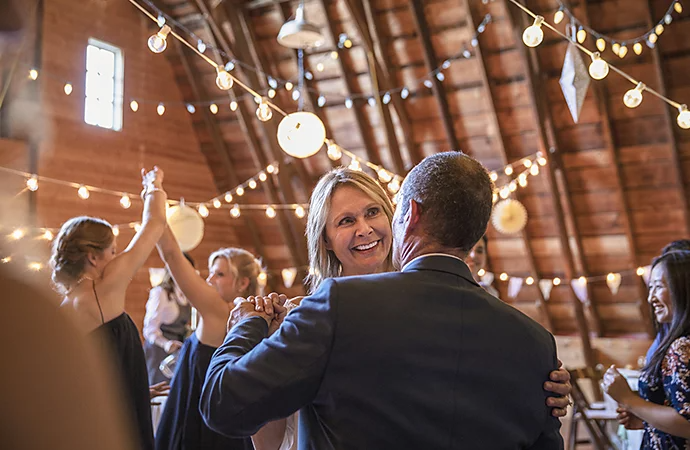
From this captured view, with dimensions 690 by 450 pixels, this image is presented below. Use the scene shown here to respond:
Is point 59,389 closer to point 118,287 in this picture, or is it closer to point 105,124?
point 118,287

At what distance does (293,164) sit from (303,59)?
49.0 inches

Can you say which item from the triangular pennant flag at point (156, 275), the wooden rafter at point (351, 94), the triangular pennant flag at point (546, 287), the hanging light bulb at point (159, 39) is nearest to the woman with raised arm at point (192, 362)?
the hanging light bulb at point (159, 39)

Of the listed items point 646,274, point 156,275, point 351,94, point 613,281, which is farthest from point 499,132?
point 156,275

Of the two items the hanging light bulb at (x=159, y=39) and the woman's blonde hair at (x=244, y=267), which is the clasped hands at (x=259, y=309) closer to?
the woman's blonde hair at (x=244, y=267)

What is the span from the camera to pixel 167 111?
831 cm

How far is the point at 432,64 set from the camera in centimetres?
688

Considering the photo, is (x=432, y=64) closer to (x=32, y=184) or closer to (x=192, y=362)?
(x=32, y=184)

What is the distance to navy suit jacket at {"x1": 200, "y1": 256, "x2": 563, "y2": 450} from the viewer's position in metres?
1.24

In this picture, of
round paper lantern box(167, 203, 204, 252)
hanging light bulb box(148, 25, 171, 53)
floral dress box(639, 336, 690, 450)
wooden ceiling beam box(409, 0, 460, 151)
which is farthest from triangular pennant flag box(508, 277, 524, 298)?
hanging light bulb box(148, 25, 171, 53)

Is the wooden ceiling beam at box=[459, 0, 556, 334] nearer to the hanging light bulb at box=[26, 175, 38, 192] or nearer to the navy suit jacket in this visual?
the hanging light bulb at box=[26, 175, 38, 192]

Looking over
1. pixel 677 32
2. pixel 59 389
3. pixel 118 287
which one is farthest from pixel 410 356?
pixel 677 32

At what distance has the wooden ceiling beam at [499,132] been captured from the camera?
6.41 m

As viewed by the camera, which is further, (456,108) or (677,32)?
(456,108)

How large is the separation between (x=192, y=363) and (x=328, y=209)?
1249 millimetres
